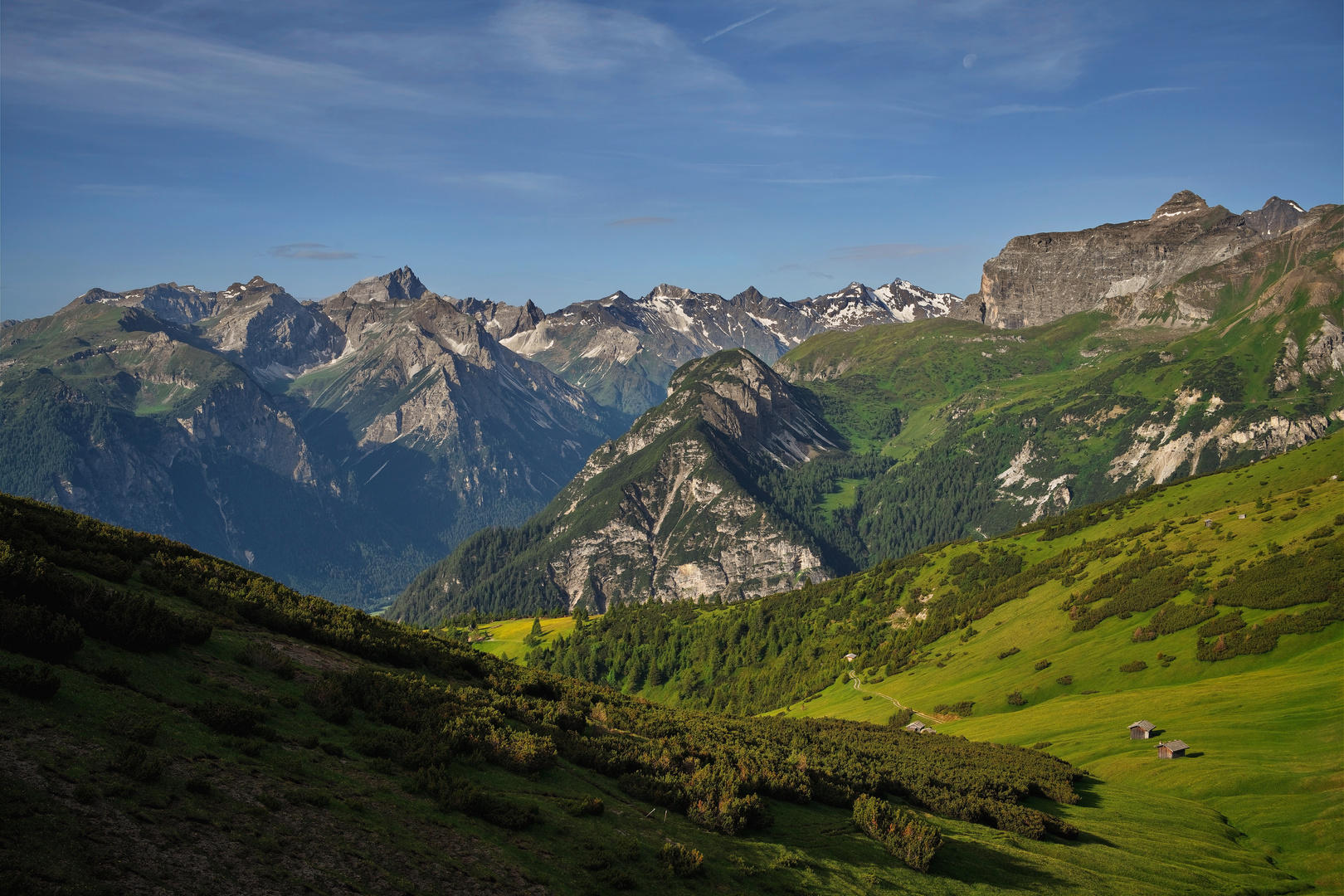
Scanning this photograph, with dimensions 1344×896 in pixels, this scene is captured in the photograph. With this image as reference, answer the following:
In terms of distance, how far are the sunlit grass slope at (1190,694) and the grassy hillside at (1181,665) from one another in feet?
0.98

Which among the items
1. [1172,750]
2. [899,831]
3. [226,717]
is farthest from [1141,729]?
[226,717]

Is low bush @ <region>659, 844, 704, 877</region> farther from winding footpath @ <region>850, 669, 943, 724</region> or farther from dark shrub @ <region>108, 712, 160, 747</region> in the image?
winding footpath @ <region>850, 669, 943, 724</region>

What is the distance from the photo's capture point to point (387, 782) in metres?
24.2

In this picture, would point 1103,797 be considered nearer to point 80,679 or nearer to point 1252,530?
point 80,679

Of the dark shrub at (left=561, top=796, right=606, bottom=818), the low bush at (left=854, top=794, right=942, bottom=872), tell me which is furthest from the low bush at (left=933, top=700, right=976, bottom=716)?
the dark shrub at (left=561, top=796, right=606, bottom=818)

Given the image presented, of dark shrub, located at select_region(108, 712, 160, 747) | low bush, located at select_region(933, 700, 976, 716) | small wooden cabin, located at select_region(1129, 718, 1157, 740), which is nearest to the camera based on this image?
dark shrub, located at select_region(108, 712, 160, 747)

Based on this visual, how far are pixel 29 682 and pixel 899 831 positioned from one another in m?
32.0

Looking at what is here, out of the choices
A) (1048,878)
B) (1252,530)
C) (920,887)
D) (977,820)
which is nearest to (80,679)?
(920,887)

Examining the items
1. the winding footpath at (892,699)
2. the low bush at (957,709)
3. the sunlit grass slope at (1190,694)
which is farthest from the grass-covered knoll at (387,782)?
the winding footpath at (892,699)

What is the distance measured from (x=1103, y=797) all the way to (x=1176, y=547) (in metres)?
118

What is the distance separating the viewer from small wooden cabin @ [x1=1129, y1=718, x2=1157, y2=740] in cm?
8138

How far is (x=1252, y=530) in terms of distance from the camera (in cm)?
13988

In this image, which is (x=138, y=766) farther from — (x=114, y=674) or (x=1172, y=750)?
(x=1172, y=750)

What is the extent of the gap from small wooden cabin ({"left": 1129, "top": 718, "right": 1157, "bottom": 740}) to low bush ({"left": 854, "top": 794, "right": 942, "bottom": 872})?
6112cm
